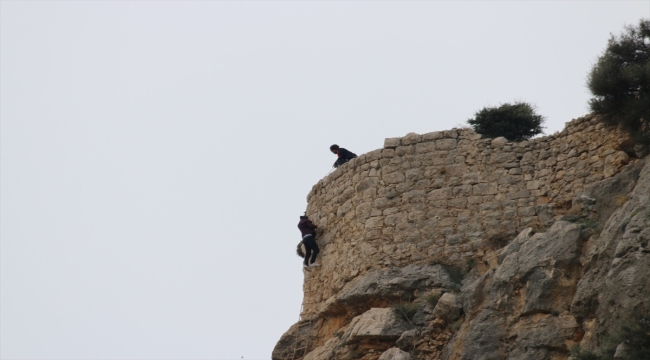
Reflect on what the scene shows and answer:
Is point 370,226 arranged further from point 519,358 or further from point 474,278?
point 519,358

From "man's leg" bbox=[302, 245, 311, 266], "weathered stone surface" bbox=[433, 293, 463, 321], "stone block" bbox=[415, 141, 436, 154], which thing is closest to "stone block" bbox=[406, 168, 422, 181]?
"stone block" bbox=[415, 141, 436, 154]

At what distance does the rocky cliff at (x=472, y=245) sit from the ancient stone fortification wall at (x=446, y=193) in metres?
0.02

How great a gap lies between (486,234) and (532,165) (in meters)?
1.19

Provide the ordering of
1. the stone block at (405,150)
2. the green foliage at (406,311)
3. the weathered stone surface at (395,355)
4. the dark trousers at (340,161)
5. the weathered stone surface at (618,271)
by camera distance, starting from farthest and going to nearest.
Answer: the dark trousers at (340,161), the stone block at (405,150), the green foliage at (406,311), the weathered stone surface at (395,355), the weathered stone surface at (618,271)

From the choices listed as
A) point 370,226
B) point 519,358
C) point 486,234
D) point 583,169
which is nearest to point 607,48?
point 583,169

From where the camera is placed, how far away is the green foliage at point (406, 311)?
1403 centimetres

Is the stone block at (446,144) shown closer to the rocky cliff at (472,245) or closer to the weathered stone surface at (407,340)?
the rocky cliff at (472,245)

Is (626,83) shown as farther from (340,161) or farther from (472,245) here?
(340,161)

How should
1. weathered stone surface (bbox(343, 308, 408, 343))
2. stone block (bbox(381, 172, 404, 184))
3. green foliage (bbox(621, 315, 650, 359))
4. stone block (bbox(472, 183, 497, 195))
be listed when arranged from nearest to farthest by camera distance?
green foliage (bbox(621, 315, 650, 359)) < weathered stone surface (bbox(343, 308, 408, 343)) < stone block (bbox(472, 183, 497, 195)) < stone block (bbox(381, 172, 404, 184))

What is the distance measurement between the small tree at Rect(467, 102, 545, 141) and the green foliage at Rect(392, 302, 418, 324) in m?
3.59

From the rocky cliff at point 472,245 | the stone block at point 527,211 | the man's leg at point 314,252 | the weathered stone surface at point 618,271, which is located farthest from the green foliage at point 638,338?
the man's leg at point 314,252

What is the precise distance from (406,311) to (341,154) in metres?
3.79

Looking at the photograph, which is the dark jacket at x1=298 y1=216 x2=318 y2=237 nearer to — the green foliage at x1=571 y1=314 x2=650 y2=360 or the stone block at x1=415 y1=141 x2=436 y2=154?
the stone block at x1=415 y1=141 x2=436 y2=154

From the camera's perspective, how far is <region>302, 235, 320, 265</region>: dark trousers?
16.4 meters
